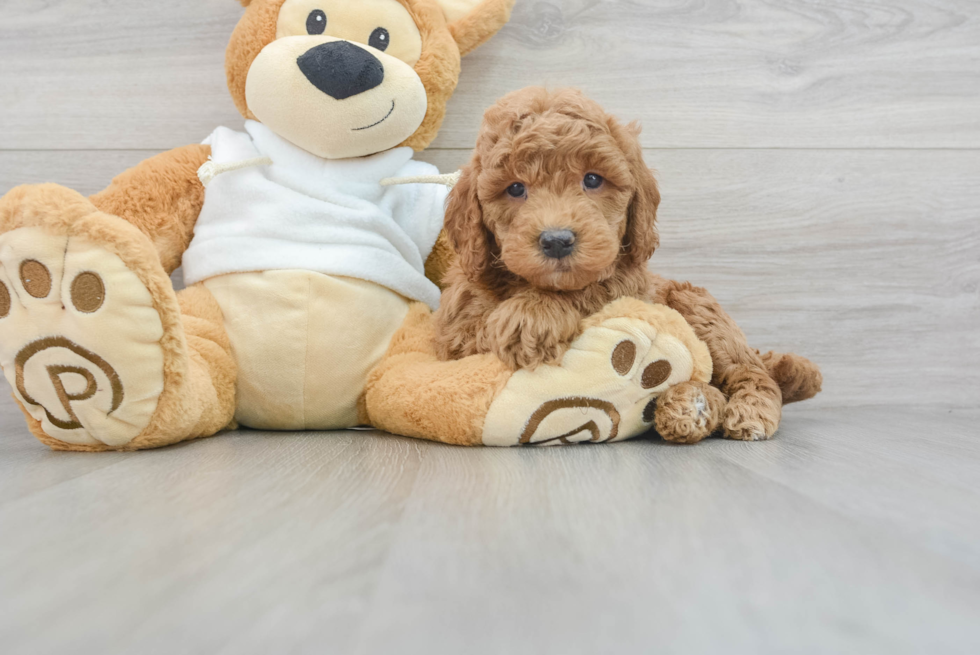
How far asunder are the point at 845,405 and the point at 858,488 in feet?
2.40

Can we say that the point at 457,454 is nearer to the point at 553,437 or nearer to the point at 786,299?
the point at 553,437

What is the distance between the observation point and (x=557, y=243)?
78 cm

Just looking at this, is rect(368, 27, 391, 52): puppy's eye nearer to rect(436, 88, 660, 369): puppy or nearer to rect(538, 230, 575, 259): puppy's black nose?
rect(436, 88, 660, 369): puppy

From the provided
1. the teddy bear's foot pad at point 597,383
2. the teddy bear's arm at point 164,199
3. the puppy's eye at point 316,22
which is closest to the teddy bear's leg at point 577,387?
the teddy bear's foot pad at point 597,383

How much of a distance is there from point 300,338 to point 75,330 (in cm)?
28

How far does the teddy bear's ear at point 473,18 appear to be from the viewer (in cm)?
110

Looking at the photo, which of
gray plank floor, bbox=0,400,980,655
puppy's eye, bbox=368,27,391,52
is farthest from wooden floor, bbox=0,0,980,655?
puppy's eye, bbox=368,27,391,52

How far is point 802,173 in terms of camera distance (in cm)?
130

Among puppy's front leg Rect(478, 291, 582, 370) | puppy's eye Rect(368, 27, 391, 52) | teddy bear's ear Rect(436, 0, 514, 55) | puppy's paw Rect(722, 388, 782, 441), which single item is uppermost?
teddy bear's ear Rect(436, 0, 514, 55)

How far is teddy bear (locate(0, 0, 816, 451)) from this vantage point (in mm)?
766

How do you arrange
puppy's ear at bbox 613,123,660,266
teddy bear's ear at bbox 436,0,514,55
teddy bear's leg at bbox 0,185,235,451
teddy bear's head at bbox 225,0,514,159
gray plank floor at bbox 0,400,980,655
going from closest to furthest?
gray plank floor at bbox 0,400,980,655 < teddy bear's leg at bbox 0,185,235,451 < puppy's ear at bbox 613,123,660,266 < teddy bear's head at bbox 225,0,514,159 < teddy bear's ear at bbox 436,0,514,55

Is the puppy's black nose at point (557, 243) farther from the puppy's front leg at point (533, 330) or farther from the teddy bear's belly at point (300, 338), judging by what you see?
the teddy bear's belly at point (300, 338)

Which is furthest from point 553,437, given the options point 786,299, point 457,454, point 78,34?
point 78,34

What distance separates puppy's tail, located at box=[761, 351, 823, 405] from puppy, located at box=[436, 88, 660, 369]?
0.26 metres
